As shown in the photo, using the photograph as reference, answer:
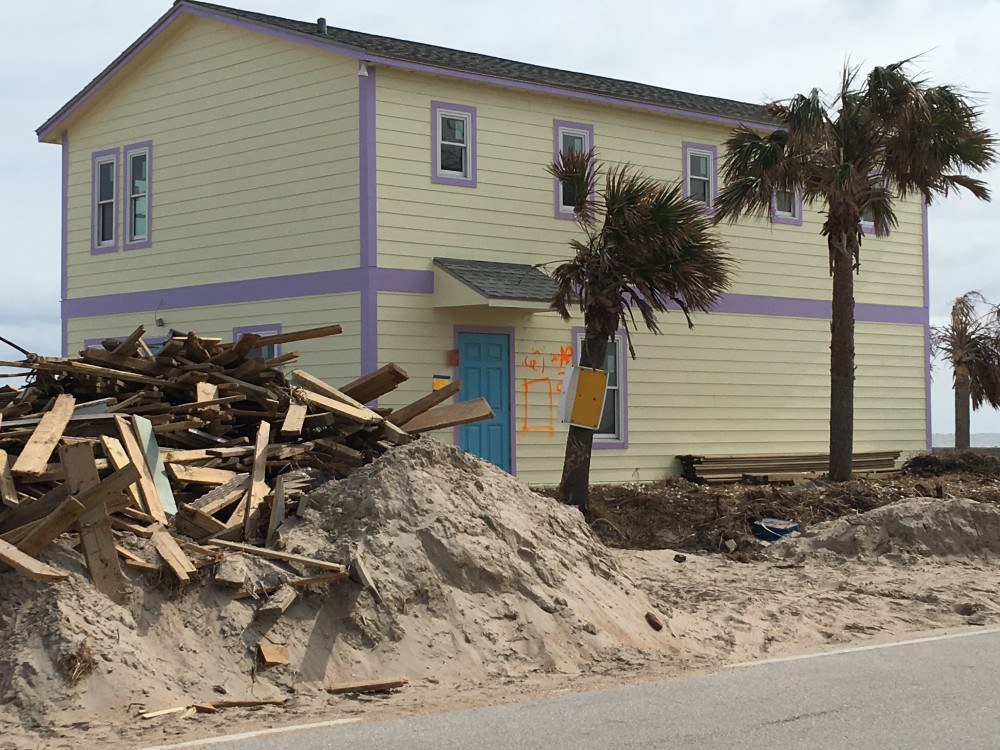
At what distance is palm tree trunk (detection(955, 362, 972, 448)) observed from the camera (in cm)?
3219

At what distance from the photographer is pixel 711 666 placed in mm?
9320

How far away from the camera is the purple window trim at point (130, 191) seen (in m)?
22.0

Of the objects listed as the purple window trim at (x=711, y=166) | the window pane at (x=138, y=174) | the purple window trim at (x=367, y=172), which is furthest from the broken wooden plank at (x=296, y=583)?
the purple window trim at (x=711, y=166)

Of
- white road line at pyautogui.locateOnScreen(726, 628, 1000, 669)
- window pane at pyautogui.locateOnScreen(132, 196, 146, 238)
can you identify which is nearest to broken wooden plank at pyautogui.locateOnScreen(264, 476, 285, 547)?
white road line at pyautogui.locateOnScreen(726, 628, 1000, 669)

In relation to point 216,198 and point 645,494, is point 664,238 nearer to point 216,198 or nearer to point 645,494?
point 645,494

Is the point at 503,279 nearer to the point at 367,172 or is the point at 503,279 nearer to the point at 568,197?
the point at 367,172

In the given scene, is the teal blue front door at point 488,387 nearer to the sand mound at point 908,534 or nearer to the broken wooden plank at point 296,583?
the sand mound at point 908,534

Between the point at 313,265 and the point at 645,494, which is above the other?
the point at 313,265

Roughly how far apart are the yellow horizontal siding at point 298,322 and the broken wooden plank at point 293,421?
22.5 feet

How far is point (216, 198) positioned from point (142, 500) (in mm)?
12635

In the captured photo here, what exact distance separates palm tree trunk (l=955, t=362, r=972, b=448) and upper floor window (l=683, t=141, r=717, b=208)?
41.5 feet

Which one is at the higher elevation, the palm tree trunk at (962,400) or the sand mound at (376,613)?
the palm tree trunk at (962,400)

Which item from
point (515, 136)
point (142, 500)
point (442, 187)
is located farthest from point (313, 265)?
point (142, 500)

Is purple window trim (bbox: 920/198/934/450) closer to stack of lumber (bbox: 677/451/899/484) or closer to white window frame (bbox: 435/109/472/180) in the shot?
stack of lumber (bbox: 677/451/899/484)
